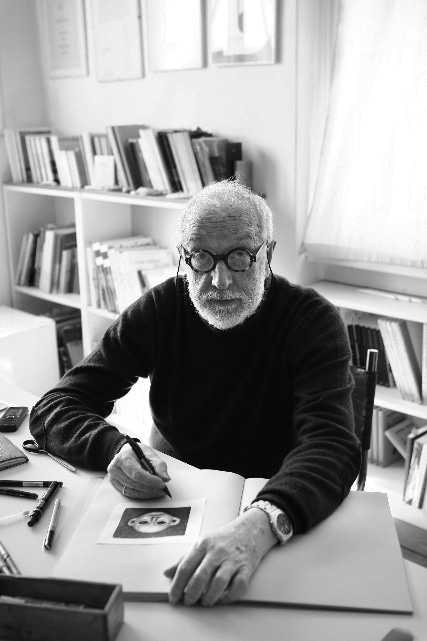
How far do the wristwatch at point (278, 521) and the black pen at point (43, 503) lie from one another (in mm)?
380

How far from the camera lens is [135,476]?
1287 mm

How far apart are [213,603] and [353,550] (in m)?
0.25

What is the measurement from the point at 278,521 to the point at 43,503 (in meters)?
0.44

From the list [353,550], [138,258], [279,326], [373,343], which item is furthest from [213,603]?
[138,258]

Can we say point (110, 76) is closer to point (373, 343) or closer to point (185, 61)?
point (185, 61)

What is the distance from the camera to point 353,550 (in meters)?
1.11

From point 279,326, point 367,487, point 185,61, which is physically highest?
point 185,61

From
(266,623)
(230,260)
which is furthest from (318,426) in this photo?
(266,623)

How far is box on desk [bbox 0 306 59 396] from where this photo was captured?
337 centimetres

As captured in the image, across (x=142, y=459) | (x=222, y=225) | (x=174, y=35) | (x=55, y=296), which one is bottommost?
(x=55, y=296)

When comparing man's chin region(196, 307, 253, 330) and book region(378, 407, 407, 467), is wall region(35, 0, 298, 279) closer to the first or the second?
book region(378, 407, 407, 467)

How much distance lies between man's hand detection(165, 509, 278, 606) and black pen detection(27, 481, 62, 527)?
0.32 m

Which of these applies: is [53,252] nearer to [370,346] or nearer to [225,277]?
[370,346]

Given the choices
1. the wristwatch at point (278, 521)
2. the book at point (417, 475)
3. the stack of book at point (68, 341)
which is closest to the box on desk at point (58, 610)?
the wristwatch at point (278, 521)
